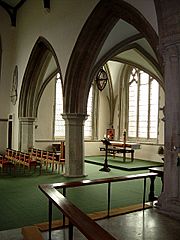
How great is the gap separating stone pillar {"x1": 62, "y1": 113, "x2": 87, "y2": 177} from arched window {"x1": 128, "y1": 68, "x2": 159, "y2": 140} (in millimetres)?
5740

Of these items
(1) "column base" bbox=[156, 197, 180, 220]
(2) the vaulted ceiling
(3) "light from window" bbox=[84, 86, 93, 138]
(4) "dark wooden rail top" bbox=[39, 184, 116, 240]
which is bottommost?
(1) "column base" bbox=[156, 197, 180, 220]

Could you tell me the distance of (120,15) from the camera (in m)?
6.75

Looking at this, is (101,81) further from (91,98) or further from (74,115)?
(74,115)

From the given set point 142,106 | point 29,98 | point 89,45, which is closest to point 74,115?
point 89,45

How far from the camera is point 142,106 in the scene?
1449cm

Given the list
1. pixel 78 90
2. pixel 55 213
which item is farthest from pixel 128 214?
pixel 78 90

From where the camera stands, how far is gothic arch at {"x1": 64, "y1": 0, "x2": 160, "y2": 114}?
6512 millimetres

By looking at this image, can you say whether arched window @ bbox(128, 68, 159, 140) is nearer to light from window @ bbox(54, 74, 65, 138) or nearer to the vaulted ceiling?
the vaulted ceiling

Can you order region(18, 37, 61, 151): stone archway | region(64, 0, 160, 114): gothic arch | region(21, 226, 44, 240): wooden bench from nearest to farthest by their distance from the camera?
region(21, 226, 44, 240): wooden bench
region(64, 0, 160, 114): gothic arch
region(18, 37, 61, 151): stone archway

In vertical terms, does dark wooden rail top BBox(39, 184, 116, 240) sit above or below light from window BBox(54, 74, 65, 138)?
below

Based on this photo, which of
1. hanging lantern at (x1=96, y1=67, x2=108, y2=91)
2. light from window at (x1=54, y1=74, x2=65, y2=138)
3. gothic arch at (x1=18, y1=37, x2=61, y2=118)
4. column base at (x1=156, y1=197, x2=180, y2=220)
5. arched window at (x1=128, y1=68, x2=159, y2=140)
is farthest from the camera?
light from window at (x1=54, y1=74, x2=65, y2=138)

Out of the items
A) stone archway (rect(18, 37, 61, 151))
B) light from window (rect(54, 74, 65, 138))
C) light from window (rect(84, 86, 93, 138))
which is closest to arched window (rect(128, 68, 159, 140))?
light from window (rect(84, 86, 93, 138))

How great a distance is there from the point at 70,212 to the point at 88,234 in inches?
18.4

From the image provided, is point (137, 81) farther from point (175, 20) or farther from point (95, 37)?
point (175, 20)
